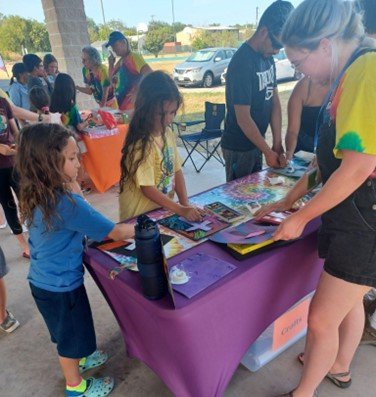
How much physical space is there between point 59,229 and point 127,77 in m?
3.00

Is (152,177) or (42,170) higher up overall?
(42,170)

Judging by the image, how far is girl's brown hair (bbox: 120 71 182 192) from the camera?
1465 mm

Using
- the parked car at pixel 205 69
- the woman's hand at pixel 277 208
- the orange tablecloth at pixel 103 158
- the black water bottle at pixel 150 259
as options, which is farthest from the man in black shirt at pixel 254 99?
the parked car at pixel 205 69

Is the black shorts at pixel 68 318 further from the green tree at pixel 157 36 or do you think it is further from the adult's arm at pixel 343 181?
the green tree at pixel 157 36

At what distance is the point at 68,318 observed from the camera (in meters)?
1.32

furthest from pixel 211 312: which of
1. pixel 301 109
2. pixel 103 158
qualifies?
pixel 103 158

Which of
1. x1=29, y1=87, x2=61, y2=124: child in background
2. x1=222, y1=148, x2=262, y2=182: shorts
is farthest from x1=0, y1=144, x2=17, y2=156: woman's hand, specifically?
x1=222, y1=148, x2=262, y2=182: shorts

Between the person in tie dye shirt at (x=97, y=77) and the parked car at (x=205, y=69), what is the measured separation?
6.63 meters

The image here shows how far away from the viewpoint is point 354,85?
0.84 m

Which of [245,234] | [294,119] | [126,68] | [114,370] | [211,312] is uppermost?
[126,68]

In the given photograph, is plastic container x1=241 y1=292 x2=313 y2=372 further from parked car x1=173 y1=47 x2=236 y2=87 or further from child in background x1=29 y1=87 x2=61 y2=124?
parked car x1=173 y1=47 x2=236 y2=87

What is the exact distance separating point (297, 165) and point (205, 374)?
134cm

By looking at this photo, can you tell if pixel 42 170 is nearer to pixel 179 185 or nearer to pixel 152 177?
pixel 152 177

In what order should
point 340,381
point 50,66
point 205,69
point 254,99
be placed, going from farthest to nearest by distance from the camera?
point 205,69
point 50,66
point 254,99
point 340,381
